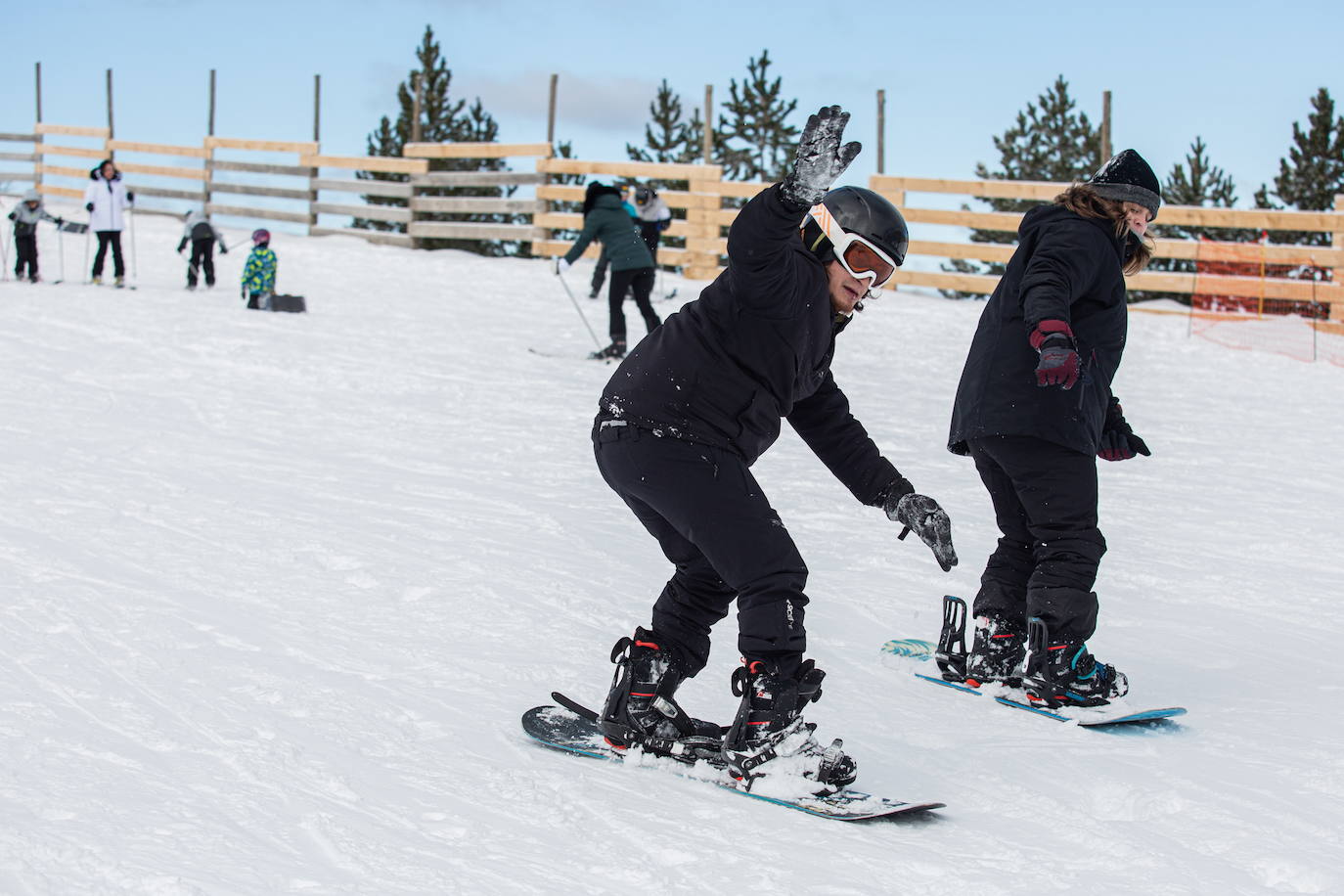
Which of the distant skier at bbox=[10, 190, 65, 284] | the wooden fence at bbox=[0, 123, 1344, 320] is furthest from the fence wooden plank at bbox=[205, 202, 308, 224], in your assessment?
the distant skier at bbox=[10, 190, 65, 284]

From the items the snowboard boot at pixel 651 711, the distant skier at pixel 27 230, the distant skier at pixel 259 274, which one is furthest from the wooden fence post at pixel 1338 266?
the distant skier at pixel 27 230

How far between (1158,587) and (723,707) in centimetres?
258

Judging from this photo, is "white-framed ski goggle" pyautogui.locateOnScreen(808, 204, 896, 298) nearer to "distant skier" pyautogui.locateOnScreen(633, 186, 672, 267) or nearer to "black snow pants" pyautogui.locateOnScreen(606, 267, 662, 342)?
"black snow pants" pyautogui.locateOnScreen(606, 267, 662, 342)

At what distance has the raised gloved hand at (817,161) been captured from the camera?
246 cm

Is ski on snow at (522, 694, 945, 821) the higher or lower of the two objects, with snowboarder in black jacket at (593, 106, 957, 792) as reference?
lower

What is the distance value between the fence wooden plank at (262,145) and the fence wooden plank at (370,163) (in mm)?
330

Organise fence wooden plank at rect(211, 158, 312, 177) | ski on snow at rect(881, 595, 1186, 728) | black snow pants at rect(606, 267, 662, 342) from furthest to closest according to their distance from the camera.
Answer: fence wooden plank at rect(211, 158, 312, 177), black snow pants at rect(606, 267, 662, 342), ski on snow at rect(881, 595, 1186, 728)

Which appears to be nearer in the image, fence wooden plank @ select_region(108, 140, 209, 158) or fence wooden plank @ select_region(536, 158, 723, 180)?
fence wooden plank @ select_region(536, 158, 723, 180)

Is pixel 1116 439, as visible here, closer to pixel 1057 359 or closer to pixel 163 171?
pixel 1057 359

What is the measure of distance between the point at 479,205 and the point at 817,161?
63.2 ft

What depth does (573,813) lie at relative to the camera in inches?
104

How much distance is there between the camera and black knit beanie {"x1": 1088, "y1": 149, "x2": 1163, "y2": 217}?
3578 millimetres

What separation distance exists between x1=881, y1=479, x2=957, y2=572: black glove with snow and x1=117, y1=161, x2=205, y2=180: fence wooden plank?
25.0m

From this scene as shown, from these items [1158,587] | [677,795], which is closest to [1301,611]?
[1158,587]
